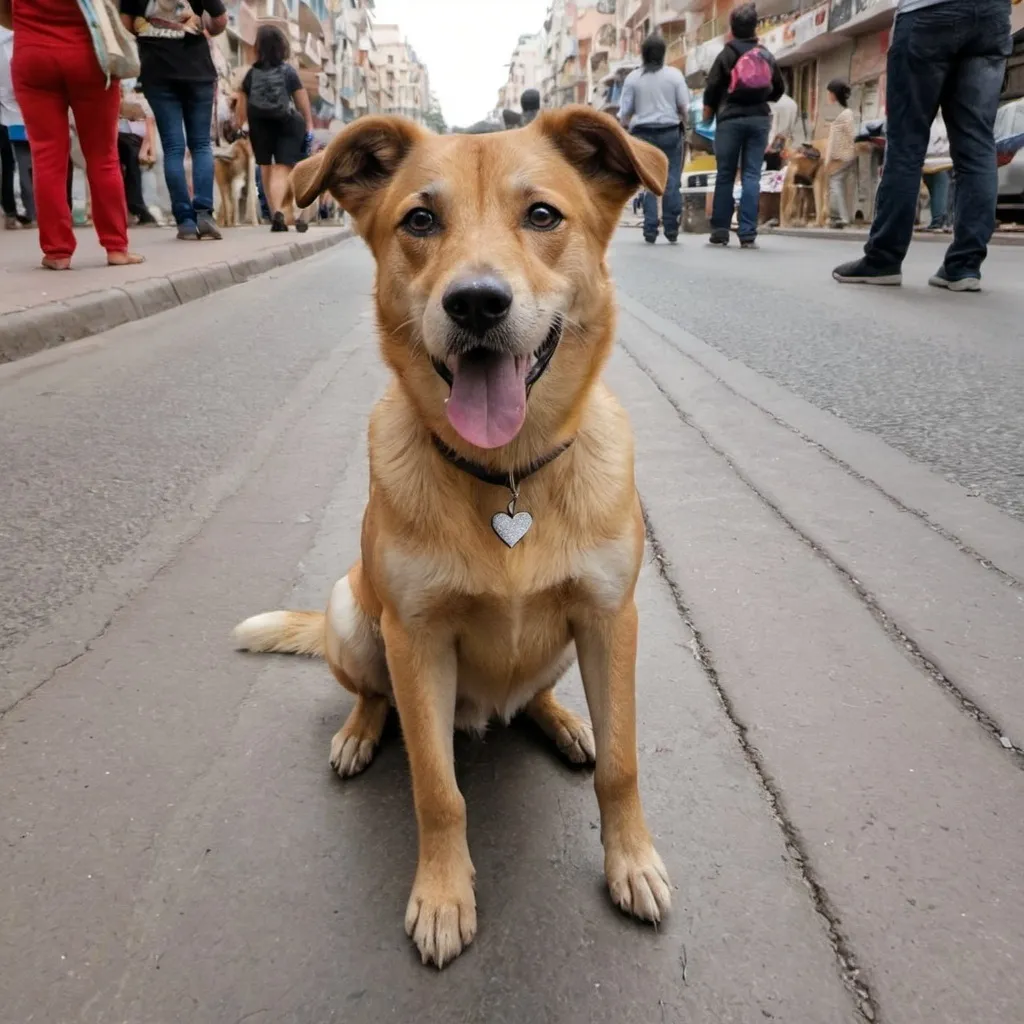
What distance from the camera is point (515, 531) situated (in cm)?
159

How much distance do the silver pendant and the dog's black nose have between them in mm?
344

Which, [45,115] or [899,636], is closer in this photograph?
[899,636]

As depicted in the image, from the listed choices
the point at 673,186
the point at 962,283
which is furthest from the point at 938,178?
the point at 962,283

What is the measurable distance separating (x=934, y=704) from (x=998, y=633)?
37 cm

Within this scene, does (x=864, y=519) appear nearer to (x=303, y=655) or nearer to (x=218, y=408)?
(x=303, y=655)

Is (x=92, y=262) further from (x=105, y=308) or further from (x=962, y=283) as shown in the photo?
(x=962, y=283)

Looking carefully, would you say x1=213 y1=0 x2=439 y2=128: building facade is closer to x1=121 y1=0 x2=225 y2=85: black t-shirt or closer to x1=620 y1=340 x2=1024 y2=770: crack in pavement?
x1=121 y1=0 x2=225 y2=85: black t-shirt

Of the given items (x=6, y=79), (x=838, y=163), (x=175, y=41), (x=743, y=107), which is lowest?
(x=838, y=163)

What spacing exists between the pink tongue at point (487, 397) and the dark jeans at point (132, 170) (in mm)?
14112

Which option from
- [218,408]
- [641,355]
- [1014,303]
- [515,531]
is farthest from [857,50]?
[515,531]

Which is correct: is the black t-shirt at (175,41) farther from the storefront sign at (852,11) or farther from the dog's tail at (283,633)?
the storefront sign at (852,11)

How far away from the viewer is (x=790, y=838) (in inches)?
60.4

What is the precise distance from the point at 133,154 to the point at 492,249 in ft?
49.4

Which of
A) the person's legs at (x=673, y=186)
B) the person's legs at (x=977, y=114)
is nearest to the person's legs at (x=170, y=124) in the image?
the person's legs at (x=673, y=186)
